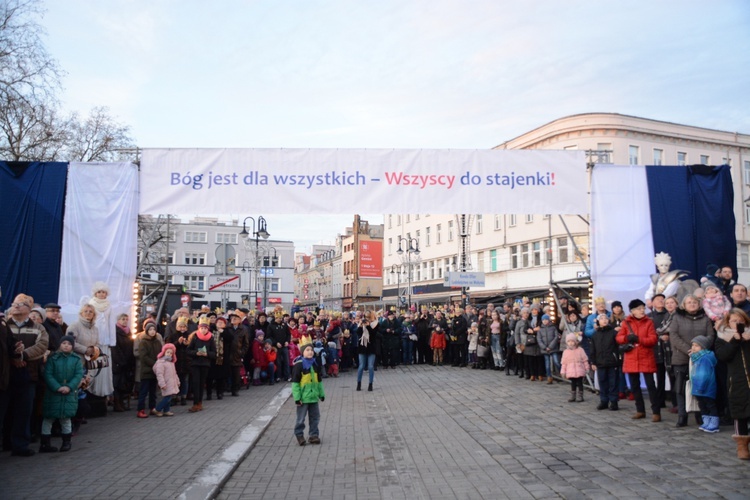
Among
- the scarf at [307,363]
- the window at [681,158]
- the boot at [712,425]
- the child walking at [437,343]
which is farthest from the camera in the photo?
the window at [681,158]

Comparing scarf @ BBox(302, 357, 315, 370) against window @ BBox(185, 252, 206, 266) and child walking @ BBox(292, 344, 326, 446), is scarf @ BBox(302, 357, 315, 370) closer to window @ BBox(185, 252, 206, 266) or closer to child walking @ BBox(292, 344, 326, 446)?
child walking @ BBox(292, 344, 326, 446)

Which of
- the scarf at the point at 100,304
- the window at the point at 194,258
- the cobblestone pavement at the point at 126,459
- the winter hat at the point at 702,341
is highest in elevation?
the window at the point at 194,258

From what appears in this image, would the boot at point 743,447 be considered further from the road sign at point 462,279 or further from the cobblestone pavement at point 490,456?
the road sign at point 462,279

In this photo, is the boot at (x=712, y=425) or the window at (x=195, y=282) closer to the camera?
the boot at (x=712, y=425)

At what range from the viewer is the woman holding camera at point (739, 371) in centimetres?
742

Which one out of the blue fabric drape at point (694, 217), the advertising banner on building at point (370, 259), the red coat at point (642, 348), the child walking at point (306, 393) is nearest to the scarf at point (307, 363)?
the child walking at point (306, 393)

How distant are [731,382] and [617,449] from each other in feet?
5.23

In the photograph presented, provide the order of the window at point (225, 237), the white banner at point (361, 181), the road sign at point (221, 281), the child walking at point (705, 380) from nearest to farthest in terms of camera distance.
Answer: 1. the child walking at point (705, 380)
2. the white banner at point (361, 181)
3. the road sign at point (221, 281)
4. the window at point (225, 237)

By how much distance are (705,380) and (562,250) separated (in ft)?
124

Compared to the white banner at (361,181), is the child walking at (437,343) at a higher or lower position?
lower

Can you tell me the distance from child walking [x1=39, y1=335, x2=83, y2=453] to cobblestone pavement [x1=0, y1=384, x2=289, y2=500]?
292 millimetres

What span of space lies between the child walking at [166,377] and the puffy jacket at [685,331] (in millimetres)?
8681

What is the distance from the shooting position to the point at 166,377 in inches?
470

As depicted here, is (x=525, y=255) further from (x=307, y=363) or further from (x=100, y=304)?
(x=307, y=363)
